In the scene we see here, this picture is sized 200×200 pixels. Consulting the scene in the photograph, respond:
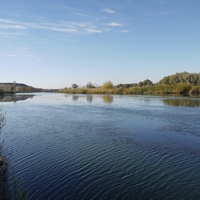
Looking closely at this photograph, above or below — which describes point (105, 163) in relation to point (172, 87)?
below

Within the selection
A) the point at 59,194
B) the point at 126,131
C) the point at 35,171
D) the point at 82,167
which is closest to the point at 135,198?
the point at 59,194

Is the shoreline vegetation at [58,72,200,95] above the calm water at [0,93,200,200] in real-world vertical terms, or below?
above

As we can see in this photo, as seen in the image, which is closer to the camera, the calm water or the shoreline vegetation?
the calm water

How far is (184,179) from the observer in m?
9.77

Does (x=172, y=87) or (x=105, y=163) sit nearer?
(x=105, y=163)

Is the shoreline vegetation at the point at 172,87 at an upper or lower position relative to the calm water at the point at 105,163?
upper

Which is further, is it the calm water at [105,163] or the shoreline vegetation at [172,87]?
the shoreline vegetation at [172,87]

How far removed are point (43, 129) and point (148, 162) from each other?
37.6ft

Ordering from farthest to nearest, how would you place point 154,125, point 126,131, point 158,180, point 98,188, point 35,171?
1. point 154,125
2. point 126,131
3. point 35,171
4. point 158,180
5. point 98,188

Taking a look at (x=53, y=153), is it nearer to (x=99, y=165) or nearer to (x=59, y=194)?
(x=99, y=165)

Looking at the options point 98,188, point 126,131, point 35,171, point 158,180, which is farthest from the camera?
point 126,131

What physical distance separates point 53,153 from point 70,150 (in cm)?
108

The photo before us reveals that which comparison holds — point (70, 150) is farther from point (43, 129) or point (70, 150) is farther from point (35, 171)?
point (43, 129)

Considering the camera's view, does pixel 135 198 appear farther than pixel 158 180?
No
